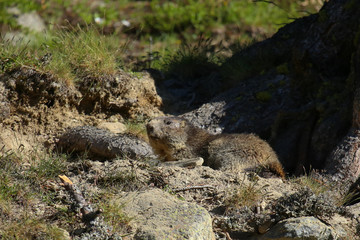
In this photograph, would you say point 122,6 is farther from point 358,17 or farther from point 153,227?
point 153,227

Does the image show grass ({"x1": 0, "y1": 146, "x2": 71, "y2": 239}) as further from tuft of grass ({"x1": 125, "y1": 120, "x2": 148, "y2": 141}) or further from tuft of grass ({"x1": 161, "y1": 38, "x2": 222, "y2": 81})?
tuft of grass ({"x1": 161, "y1": 38, "x2": 222, "y2": 81})

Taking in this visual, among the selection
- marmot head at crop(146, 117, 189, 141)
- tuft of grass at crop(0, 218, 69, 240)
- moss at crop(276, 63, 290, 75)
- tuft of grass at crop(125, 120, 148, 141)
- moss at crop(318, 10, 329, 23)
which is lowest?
tuft of grass at crop(125, 120, 148, 141)

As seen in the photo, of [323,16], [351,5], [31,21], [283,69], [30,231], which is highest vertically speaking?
[351,5]

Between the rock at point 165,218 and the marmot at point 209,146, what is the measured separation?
7.18ft

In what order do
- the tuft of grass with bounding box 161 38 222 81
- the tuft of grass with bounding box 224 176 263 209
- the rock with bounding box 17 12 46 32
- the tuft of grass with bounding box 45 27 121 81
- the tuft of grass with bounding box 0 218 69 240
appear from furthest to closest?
the rock with bounding box 17 12 46 32 < the tuft of grass with bounding box 161 38 222 81 < the tuft of grass with bounding box 45 27 121 81 < the tuft of grass with bounding box 224 176 263 209 < the tuft of grass with bounding box 0 218 69 240

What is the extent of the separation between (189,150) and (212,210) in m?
2.49

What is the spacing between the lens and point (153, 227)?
15.0 feet

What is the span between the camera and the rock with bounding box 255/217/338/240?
4660 mm

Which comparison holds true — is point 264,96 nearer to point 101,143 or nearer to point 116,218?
point 101,143

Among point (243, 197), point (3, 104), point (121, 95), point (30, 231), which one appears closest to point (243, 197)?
point (243, 197)

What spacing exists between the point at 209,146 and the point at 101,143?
161 cm

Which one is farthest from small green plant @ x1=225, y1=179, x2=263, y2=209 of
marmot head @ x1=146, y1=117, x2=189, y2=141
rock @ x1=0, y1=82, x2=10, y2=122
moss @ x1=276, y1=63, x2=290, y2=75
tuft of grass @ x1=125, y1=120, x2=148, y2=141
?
moss @ x1=276, y1=63, x2=290, y2=75

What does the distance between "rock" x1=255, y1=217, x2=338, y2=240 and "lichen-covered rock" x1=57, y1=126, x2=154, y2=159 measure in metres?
2.38

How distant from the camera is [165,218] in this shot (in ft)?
15.4
